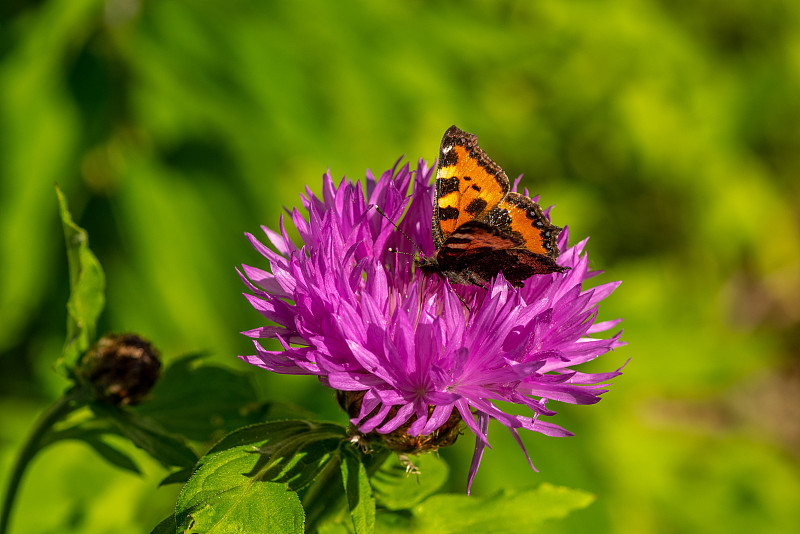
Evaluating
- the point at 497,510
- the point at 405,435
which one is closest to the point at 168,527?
the point at 405,435

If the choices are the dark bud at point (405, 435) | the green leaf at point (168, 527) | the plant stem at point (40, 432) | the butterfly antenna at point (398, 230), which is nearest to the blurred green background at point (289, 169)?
the plant stem at point (40, 432)

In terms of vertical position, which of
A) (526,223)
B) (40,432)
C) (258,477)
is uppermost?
(526,223)

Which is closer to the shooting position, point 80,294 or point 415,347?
point 415,347

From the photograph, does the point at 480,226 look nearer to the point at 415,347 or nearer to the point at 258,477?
the point at 415,347

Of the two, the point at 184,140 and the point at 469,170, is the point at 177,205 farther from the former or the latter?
the point at 469,170

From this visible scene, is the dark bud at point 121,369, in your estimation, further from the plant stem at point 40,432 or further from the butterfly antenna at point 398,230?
the butterfly antenna at point 398,230

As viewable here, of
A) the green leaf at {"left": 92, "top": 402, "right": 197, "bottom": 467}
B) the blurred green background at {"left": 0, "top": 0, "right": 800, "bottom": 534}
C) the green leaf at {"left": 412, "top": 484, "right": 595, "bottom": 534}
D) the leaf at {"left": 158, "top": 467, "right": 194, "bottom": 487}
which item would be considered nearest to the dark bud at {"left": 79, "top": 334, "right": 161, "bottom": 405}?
the green leaf at {"left": 92, "top": 402, "right": 197, "bottom": 467}

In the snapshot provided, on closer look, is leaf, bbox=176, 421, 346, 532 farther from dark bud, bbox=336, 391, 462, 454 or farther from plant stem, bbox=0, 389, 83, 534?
plant stem, bbox=0, 389, 83, 534

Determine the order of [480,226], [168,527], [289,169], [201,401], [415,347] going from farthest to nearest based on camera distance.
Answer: [289,169], [201,401], [480,226], [415,347], [168,527]
